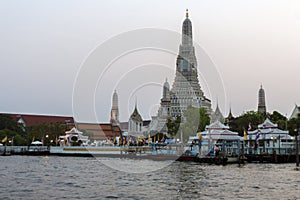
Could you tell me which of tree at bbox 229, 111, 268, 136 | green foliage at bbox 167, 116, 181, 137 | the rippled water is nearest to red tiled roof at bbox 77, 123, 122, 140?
green foliage at bbox 167, 116, 181, 137

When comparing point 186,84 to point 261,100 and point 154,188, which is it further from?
point 154,188

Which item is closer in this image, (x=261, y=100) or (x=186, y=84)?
(x=186, y=84)

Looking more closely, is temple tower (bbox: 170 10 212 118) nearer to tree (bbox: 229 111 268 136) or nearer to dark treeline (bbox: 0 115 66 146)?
tree (bbox: 229 111 268 136)

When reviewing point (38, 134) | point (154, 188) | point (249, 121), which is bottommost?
point (154, 188)

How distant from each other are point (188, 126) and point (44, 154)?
22.8 m

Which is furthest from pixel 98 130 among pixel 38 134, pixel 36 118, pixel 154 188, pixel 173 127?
pixel 154 188

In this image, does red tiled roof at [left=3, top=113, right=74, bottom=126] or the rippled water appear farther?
red tiled roof at [left=3, top=113, right=74, bottom=126]

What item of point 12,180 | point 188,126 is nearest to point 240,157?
point 12,180

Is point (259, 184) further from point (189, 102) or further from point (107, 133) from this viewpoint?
point (107, 133)

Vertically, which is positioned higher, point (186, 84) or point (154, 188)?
point (186, 84)

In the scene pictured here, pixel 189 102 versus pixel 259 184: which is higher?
pixel 189 102

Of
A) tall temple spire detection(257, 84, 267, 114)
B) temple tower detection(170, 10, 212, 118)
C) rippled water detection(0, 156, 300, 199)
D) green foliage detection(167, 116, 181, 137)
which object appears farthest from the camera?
tall temple spire detection(257, 84, 267, 114)

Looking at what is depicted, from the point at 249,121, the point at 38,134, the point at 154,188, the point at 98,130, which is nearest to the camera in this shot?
the point at 154,188

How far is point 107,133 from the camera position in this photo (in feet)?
380
